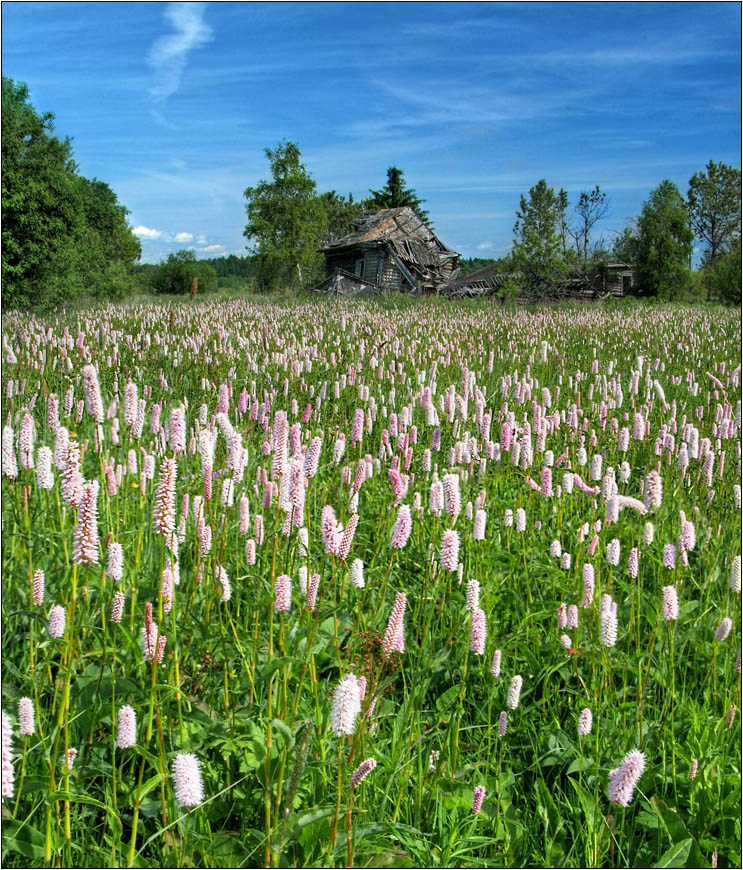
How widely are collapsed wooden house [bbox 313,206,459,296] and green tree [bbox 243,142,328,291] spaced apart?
6.25 m

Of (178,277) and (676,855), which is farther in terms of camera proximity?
(178,277)

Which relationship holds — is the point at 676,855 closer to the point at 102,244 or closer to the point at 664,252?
the point at 102,244

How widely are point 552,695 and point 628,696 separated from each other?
0.29 m

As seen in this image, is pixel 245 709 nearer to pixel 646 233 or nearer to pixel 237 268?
pixel 646 233

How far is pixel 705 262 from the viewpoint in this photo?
7888 centimetres

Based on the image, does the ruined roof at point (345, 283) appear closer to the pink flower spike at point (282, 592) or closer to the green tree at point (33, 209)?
the green tree at point (33, 209)

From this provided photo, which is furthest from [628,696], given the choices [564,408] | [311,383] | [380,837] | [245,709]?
[311,383]

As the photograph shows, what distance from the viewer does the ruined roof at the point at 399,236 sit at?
5325cm

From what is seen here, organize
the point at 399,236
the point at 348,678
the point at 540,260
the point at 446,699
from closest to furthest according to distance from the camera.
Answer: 1. the point at 348,678
2. the point at 446,699
3. the point at 540,260
4. the point at 399,236

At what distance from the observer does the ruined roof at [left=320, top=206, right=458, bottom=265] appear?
5325 centimetres

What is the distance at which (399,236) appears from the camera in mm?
55531

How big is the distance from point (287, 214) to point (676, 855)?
68.3 metres

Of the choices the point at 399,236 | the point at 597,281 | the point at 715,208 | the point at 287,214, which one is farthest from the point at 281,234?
the point at 715,208

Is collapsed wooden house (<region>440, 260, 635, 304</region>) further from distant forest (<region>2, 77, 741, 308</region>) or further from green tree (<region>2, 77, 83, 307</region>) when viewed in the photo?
green tree (<region>2, 77, 83, 307</region>)
